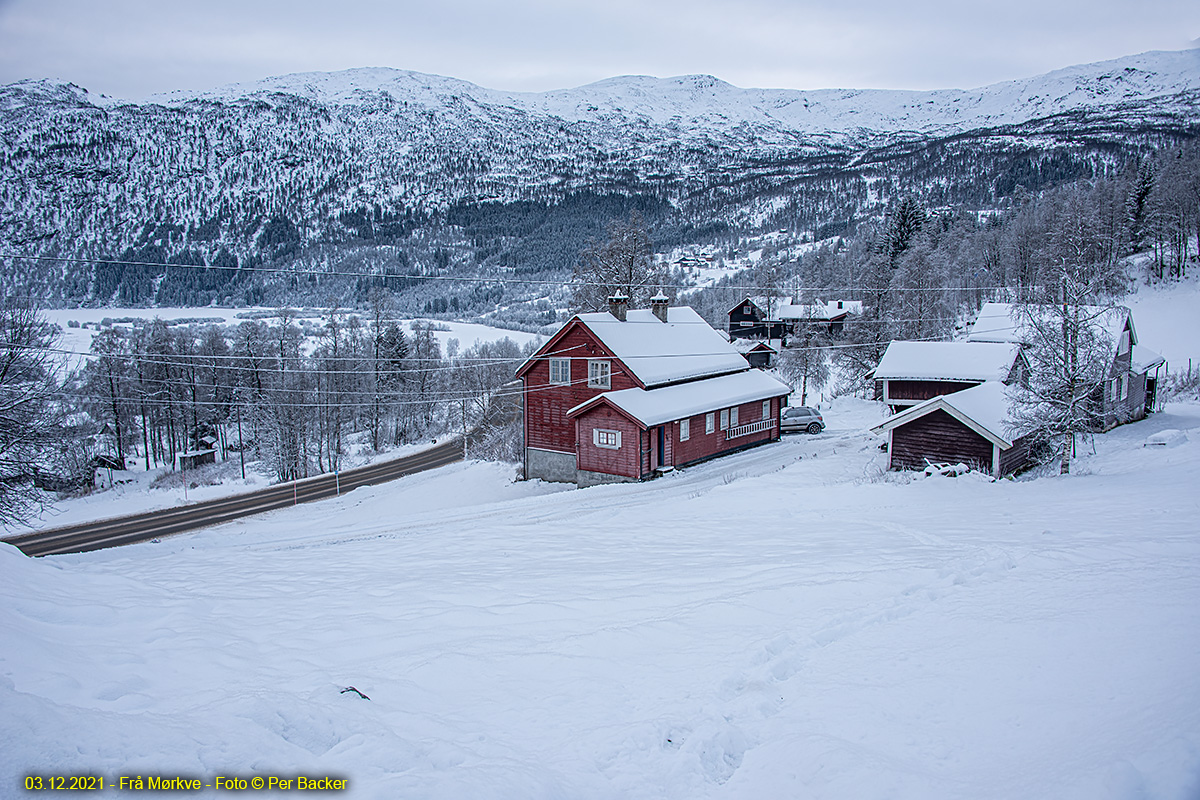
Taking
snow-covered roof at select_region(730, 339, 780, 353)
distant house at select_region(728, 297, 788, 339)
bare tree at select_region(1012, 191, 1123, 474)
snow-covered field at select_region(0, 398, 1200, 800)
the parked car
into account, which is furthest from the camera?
distant house at select_region(728, 297, 788, 339)

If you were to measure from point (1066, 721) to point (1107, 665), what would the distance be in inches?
54.1

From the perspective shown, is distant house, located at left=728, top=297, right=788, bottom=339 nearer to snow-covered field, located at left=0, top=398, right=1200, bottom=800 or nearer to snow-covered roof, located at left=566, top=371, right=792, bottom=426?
snow-covered roof, located at left=566, top=371, right=792, bottom=426

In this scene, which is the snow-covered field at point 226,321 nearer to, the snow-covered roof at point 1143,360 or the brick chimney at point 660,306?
the brick chimney at point 660,306

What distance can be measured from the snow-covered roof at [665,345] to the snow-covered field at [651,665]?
57.6 feet

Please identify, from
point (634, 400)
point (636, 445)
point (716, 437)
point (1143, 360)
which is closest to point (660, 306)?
point (716, 437)

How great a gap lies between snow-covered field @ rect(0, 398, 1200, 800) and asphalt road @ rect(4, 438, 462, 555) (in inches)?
758

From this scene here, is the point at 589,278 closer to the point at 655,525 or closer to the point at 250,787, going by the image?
the point at 655,525

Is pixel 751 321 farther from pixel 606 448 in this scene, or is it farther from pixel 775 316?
pixel 606 448

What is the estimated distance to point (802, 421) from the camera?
3866 centimetres

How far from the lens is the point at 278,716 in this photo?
5.33m

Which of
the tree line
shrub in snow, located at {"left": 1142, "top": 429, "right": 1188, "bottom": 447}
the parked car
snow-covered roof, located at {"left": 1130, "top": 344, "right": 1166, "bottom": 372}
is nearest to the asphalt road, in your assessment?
the tree line

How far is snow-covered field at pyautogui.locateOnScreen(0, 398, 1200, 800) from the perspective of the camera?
4.71 meters

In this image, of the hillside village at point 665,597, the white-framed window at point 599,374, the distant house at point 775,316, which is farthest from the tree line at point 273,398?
the distant house at point 775,316

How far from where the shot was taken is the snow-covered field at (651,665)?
15.5 ft
